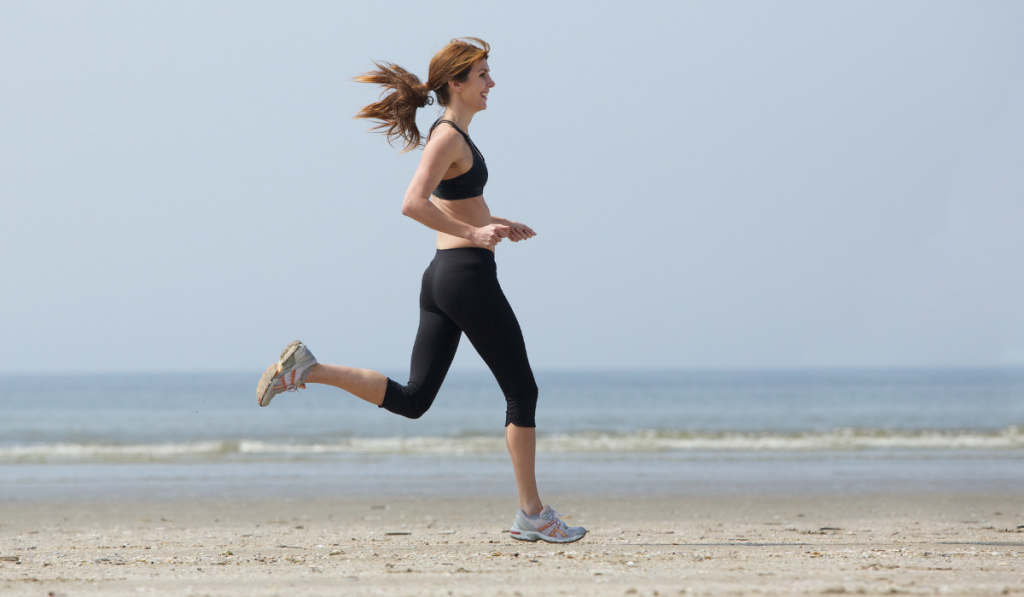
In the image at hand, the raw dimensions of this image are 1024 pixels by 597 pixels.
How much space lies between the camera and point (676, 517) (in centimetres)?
550

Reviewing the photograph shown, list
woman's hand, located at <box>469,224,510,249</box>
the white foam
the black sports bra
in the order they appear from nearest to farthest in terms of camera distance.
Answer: woman's hand, located at <box>469,224,510,249</box>
the black sports bra
the white foam

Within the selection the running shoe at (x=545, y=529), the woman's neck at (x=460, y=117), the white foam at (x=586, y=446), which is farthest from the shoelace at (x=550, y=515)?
the white foam at (x=586, y=446)

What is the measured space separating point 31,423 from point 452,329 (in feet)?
74.3

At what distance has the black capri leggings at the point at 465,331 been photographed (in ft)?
10.3

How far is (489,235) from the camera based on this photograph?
2961 mm

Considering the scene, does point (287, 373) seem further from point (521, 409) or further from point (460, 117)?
point (460, 117)

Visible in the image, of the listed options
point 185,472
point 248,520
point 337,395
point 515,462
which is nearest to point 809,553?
point 515,462

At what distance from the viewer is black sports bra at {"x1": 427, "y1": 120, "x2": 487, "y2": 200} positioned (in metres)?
3.21

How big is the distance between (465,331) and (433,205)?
1.73ft

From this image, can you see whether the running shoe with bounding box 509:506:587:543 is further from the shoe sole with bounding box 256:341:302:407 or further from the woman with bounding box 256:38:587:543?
the shoe sole with bounding box 256:341:302:407

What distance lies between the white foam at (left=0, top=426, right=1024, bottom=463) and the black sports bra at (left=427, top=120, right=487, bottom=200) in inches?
336

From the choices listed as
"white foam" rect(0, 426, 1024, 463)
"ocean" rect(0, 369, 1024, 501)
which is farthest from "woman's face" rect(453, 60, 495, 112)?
"white foam" rect(0, 426, 1024, 463)

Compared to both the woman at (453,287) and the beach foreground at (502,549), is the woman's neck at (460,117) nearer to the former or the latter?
the woman at (453,287)

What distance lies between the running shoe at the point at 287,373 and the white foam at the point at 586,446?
846 centimetres
